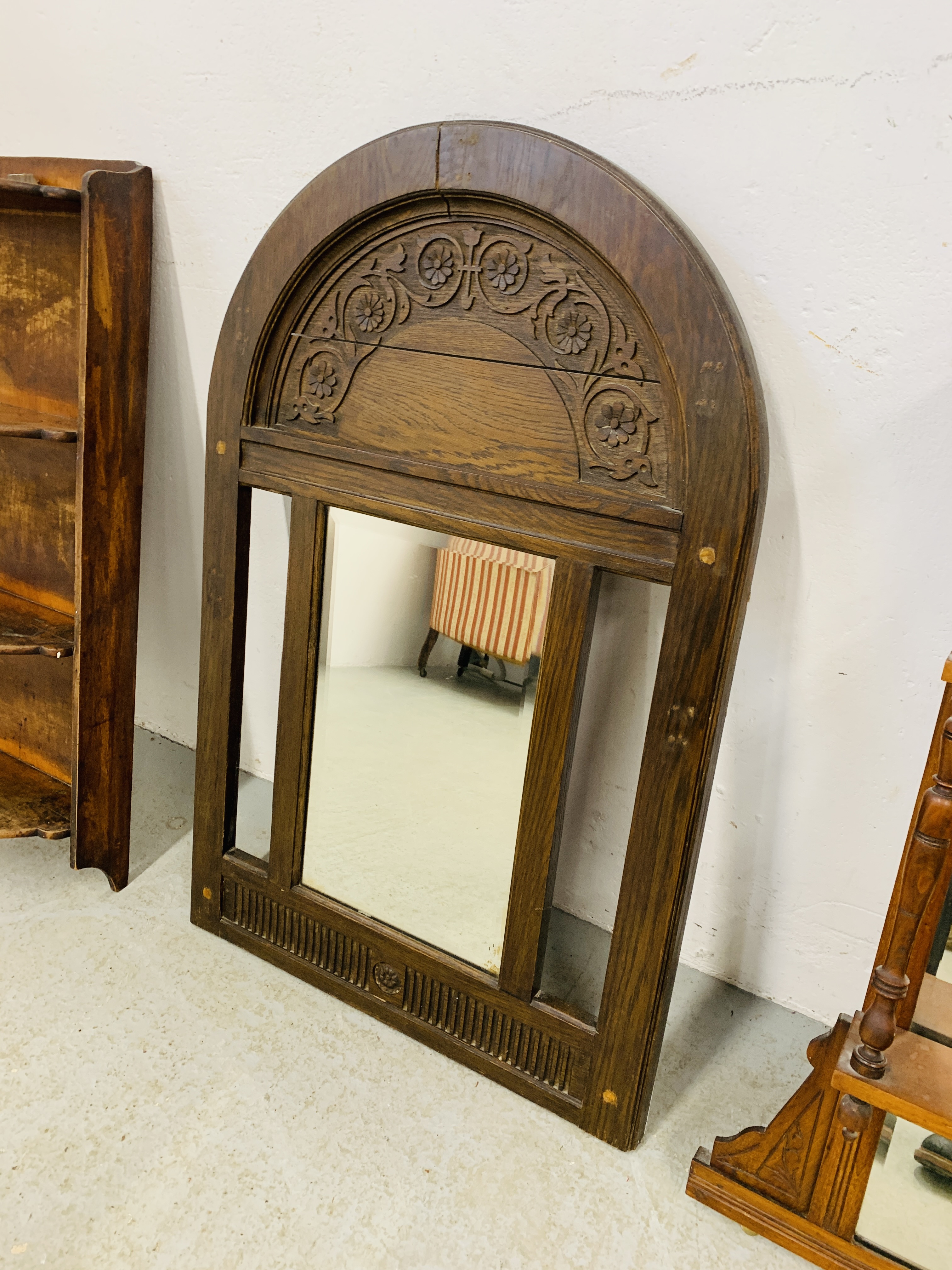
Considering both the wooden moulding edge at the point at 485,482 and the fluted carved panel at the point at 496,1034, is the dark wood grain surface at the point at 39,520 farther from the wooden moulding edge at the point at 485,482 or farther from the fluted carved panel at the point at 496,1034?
the fluted carved panel at the point at 496,1034

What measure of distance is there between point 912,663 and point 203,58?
1621 millimetres

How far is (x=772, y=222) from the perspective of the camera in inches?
51.3

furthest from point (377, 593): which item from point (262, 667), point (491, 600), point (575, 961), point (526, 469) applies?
point (575, 961)

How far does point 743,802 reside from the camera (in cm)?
160

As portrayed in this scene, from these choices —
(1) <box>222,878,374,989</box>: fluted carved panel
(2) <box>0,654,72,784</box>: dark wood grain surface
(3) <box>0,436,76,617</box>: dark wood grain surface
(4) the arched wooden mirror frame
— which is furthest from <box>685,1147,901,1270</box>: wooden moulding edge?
(3) <box>0,436,76,617</box>: dark wood grain surface

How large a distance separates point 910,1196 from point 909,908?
433 millimetres

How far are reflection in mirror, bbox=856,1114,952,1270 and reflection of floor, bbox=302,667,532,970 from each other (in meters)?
0.61

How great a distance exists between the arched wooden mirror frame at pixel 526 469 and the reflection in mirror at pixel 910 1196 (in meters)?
0.33

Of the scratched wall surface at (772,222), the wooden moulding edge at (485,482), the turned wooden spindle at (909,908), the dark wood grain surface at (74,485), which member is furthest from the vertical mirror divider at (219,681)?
the turned wooden spindle at (909,908)

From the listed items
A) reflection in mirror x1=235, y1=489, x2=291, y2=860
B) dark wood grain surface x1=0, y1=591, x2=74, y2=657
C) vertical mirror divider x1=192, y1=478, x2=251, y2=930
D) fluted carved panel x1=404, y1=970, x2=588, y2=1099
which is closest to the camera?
fluted carved panel x1=404, y1=970, x2=588, y2=1099

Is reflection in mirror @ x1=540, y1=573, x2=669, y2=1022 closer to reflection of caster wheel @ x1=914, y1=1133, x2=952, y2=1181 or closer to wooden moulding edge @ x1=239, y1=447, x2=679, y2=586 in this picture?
wooden moulding edge @ x1=239, y1=447, x2=679, y2=586

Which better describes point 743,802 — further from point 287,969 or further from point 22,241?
point 22,241

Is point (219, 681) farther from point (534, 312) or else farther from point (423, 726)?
point (534, 312)

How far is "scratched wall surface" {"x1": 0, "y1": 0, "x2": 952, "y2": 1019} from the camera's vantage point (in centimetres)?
123
